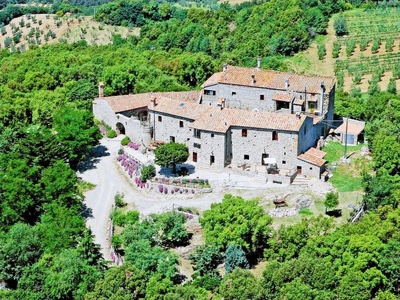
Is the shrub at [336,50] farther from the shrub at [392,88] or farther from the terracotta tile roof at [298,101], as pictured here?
the terracotta tile roof at [298,101]

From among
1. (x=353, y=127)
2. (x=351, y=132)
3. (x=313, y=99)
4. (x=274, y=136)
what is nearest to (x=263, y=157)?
(x=274, y=136)

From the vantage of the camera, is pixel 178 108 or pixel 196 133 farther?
pixel 178 108

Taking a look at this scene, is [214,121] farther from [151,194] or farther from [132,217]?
[132,217]

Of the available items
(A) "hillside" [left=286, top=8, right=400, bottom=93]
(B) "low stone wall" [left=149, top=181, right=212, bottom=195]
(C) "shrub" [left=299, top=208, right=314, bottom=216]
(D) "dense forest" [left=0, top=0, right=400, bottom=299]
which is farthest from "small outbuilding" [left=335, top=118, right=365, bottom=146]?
Answer: (A) "hillside" [left=286, top=8, right=400, bottom=93]

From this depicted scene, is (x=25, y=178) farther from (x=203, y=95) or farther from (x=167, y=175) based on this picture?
(x=203, y=95)

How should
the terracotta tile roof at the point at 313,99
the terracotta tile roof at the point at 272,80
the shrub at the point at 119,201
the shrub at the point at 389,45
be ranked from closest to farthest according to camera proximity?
the shrub at the point at 119,201 < the terracotta tile roof at the point at 313,99 < the terracotta tile roof at the point at 272,80 < the shrub at the point at 389,45

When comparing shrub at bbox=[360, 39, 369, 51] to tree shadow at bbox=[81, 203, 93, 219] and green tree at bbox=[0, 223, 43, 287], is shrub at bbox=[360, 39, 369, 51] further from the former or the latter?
green tree at bbox=[0, 223, 43, 287]

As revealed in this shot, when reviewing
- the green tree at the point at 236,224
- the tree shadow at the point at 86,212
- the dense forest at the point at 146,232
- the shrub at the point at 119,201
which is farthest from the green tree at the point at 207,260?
the tree shadow at the point at 86,212
